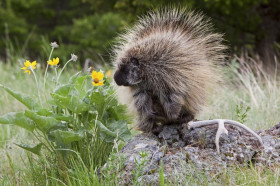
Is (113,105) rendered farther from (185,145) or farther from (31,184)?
(31,184)

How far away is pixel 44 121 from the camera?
3.10 metres

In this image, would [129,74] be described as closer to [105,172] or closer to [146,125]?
[146,125]

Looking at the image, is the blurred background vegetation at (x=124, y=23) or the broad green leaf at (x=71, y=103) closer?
the broad green leaf at (x=71, y=103)

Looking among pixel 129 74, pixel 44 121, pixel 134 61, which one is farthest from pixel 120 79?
pixel 44 121

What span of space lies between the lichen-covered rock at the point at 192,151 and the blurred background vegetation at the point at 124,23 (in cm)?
91

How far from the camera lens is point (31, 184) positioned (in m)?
3.30

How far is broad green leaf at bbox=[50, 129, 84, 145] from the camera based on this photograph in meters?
3.07

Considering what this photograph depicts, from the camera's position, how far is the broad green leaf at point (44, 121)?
3054 millimetres

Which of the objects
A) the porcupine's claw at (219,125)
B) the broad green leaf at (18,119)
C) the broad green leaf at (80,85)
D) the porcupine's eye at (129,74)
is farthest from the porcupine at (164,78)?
the broad green leaf at (18,119)

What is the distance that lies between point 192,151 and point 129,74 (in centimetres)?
75

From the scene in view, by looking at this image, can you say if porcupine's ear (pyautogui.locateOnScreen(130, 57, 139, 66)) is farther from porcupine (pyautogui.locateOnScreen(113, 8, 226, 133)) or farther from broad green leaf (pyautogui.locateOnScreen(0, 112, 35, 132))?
broad green leaf (pyautogui.locateOnScreen(0, 112, 35, 132))

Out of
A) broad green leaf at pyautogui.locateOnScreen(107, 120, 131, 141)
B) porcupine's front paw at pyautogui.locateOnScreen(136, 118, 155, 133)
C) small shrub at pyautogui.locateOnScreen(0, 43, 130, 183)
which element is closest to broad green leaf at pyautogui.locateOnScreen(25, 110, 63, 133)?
small shrub at pyautogui.locateOnScreen(0, 43, 130, 183)

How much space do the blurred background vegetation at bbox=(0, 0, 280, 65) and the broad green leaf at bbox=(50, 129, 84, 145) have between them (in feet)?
2.77

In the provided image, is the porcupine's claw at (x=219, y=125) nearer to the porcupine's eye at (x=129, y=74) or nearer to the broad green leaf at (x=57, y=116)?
the porcupine's eye at (x=129, y=74)
